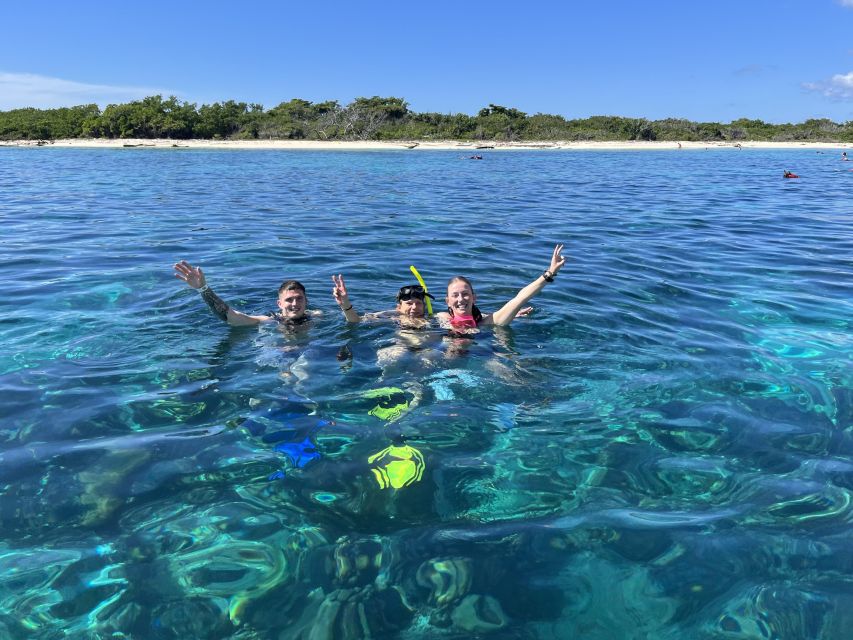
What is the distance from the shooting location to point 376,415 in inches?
172

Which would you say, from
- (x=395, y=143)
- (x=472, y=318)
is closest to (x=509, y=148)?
(x=395, y=143)

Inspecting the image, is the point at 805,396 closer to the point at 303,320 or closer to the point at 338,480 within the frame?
the point at 338,480

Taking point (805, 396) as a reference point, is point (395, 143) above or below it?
above

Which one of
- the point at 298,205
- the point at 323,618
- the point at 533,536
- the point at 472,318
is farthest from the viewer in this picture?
the point at 298,205

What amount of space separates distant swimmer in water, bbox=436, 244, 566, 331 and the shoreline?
5580 cm

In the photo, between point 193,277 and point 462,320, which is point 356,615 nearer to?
point 462,320

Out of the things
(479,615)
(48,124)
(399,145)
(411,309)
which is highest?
(48,124)

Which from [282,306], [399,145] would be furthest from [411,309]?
[399,145]

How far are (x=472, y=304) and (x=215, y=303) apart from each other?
2789mm

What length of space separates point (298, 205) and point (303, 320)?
11.5m

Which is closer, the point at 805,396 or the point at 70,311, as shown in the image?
the point at 805,396

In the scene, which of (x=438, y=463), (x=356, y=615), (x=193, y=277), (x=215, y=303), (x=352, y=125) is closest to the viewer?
(x=356, y=615)

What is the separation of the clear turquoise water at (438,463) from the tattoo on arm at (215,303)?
0.24 metres

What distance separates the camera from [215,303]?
5.99 m
